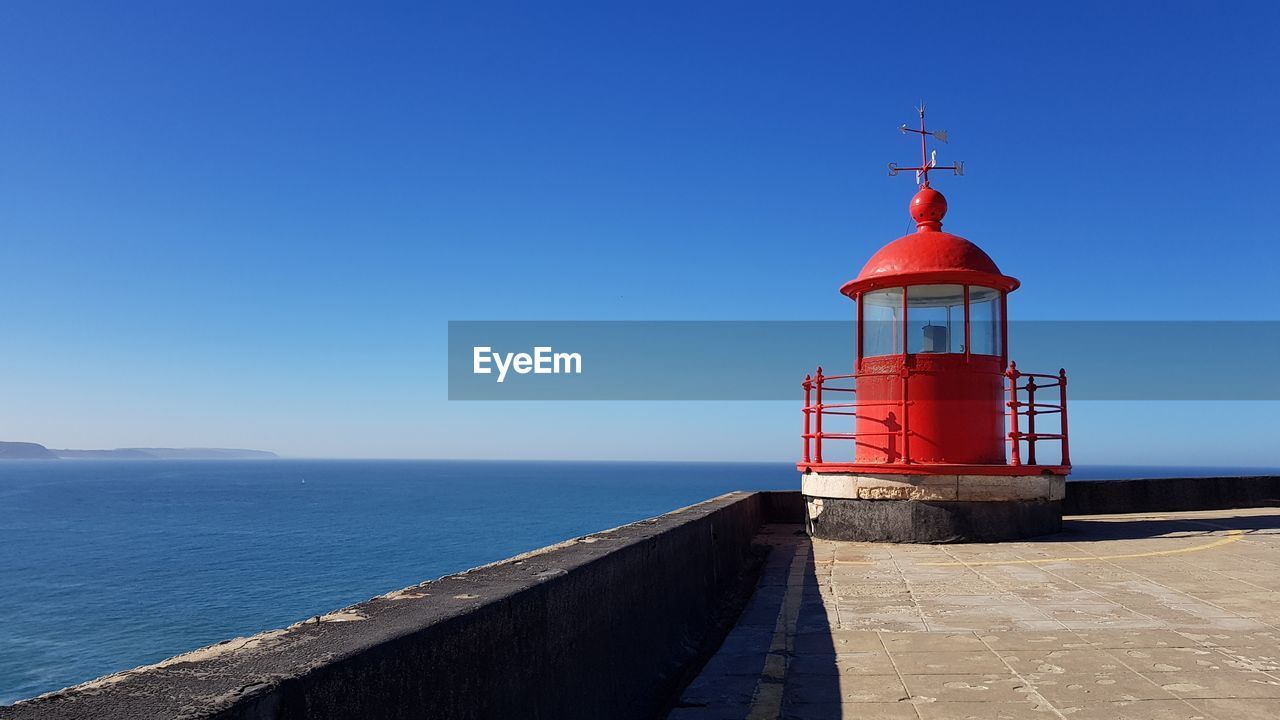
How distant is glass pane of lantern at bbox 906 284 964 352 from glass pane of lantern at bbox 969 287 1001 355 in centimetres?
16

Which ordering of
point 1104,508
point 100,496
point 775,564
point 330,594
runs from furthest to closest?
point 100,496, point 330,594, point 1104,508, point 775,564

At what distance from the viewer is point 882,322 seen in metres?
11.4

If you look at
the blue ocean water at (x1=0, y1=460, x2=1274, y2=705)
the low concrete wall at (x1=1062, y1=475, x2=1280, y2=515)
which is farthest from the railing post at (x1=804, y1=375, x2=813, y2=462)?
the blue ocean water at (x1=0, y1=460, x2=1274, y2=705)

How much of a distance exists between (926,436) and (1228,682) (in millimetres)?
6443

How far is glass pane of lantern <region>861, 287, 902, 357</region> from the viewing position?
11203mm

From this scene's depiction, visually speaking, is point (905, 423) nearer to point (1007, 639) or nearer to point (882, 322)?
point (882, 322)

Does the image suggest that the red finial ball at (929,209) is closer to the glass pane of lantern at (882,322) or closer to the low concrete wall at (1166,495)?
the glass pane of lantern at (882,322)

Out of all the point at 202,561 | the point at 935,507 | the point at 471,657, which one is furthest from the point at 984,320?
the point at 202,561

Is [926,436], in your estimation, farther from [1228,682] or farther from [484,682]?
[484,682]

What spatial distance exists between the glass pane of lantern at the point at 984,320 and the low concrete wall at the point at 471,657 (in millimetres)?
6646

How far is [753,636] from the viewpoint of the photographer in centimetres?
602

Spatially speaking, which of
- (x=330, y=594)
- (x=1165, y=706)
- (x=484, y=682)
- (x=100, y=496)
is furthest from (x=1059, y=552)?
(x=100, y=496)

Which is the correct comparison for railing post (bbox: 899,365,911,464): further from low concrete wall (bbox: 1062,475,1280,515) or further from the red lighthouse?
low concrete wall (bbox: 1062,475,1280,515)

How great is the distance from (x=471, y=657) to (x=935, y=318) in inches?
378
